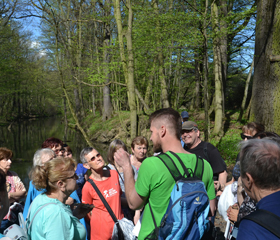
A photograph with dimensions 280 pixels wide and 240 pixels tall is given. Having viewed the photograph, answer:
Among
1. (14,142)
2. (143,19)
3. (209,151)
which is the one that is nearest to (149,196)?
(209,151)

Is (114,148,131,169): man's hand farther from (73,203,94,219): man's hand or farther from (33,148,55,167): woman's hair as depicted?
(33,148,55,167): woman's hair

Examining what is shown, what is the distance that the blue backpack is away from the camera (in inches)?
73.7

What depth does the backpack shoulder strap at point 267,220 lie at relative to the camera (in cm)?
127

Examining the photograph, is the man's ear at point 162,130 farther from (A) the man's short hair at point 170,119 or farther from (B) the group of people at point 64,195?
(B) the group of people at point 64,195

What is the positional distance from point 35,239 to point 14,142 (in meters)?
20.8

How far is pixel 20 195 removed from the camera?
3.71 metres

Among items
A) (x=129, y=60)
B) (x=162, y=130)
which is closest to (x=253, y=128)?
(x=162, y=130)

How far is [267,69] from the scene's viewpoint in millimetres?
7387

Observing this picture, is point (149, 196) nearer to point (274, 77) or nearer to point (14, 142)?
point (274, 77)

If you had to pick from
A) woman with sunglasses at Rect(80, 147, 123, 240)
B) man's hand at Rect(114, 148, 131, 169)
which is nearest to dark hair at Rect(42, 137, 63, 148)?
woman with sunglasses at Rect(80, 147, 123, 240)

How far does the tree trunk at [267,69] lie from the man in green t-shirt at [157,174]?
6052 millimetres

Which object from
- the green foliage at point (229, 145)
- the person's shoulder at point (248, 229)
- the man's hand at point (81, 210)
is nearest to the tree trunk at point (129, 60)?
the green foliage at point (229, 145)

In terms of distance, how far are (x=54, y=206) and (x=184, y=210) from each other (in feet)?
3.49

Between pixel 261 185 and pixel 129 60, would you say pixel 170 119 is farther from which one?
pixel 129 60
